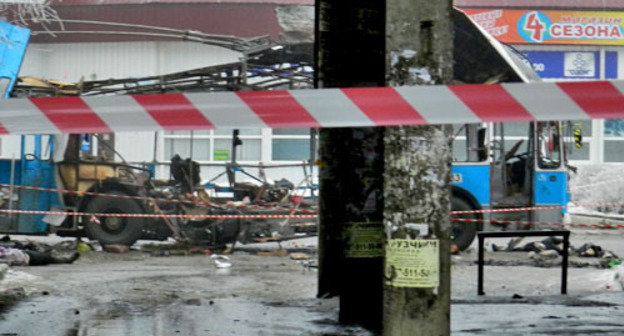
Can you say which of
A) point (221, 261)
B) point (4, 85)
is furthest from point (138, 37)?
point (221, 261)

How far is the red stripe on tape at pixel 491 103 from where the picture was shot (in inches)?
190

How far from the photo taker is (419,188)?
489 cm

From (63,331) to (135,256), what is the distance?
7028 millimetres

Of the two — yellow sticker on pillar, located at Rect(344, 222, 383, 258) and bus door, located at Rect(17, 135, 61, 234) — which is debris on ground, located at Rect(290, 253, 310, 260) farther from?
yellow sticker on pillar, located at Rect(344, 222, 383, 258)

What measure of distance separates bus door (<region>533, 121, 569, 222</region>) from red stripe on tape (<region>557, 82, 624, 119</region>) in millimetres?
10563

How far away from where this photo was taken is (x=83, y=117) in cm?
525

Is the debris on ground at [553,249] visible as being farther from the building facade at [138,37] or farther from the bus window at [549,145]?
the building facade at [138,37]

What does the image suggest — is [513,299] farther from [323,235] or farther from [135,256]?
[135,256]

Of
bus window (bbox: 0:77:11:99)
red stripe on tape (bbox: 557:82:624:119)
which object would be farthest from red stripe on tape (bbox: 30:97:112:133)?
bus window (bbox: 0:77:11:99)

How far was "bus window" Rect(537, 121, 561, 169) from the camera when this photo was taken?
15477 mm

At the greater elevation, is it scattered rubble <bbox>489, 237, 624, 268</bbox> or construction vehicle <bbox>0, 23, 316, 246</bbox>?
construction vehicle <bbox>0, 23, 316, 246</bbox>

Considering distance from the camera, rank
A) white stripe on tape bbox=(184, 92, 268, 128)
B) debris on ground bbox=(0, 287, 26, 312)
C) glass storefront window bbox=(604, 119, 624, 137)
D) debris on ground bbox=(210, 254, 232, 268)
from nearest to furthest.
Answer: white stripe on tape bbox=(184, 92, 268, 128) < debris on ground bbox=(0, 287, 26, 312) < debris on ground bbox=(210, 254, 232, 268) < glass storefront window bbox=(604, 119, 624, 137)

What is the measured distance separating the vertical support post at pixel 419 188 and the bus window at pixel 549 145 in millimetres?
10973

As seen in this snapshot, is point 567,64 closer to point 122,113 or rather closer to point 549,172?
point 549,172
